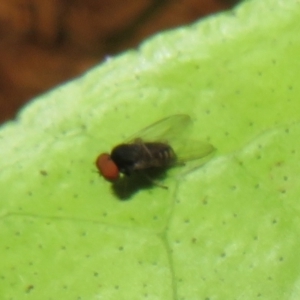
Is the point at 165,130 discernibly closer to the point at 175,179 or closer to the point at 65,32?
the point at 175,179

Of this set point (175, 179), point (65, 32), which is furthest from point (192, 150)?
point (65, 32)

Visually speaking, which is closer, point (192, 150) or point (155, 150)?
point (192, 150)

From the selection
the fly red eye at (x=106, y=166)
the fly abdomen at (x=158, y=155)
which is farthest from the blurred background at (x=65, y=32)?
the fly red eye at (x=106, y=166)

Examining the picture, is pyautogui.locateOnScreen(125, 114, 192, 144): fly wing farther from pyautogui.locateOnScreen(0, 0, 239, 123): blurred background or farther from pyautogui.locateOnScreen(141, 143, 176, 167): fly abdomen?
pyautogui.locateOnScreen(0, 0, 239, 123): blurred background

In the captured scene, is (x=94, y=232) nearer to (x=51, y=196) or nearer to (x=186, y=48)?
(x=51, y=196)

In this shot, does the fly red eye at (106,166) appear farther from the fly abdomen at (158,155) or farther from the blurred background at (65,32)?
the blurred background at (65,32)

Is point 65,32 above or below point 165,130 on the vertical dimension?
below

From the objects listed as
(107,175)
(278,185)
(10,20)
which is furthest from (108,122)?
(10,20)
